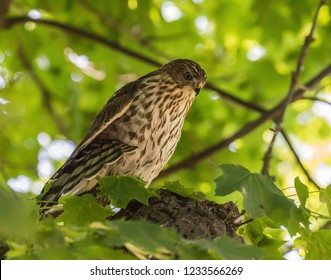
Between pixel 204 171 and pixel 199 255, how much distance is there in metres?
4.91

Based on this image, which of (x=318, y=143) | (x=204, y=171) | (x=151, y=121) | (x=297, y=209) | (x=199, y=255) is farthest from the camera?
(x=318, y=143)

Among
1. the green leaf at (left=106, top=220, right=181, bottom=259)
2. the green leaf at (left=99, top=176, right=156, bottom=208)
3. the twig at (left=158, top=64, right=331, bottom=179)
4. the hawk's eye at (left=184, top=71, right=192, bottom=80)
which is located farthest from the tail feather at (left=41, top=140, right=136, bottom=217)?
the twig at (left=158, top=64, right=331, bottom=179)

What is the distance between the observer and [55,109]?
833 centimetres

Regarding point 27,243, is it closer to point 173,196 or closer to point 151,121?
point 173,196

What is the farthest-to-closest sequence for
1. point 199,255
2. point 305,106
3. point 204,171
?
point 305,106 → point 204,171 → point 199,255

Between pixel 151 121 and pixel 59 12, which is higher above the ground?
pixel 59 12

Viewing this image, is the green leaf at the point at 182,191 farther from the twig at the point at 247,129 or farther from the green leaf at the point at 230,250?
the twig at the point at 247,129

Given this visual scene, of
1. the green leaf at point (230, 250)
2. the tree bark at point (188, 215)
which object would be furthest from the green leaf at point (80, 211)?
the green leaf at point (230, 250)

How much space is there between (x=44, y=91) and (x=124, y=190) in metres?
4.95

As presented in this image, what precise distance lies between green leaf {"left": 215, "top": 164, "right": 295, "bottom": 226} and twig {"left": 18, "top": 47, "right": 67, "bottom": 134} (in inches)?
179

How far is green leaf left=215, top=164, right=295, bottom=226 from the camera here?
3.19m

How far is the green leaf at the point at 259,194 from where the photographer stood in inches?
126

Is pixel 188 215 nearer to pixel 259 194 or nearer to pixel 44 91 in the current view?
pixel 259 194

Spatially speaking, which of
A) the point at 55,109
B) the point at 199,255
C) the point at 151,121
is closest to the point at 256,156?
the point at 55,109
